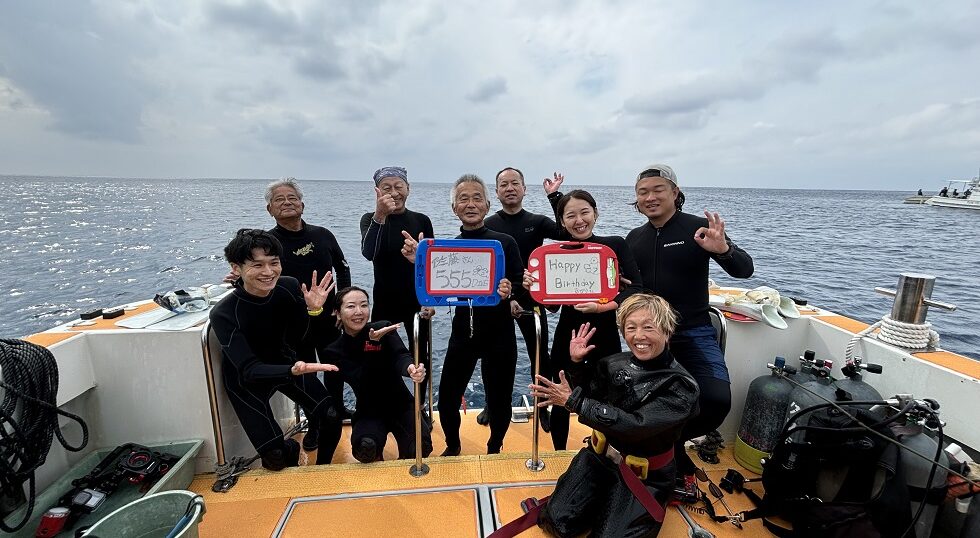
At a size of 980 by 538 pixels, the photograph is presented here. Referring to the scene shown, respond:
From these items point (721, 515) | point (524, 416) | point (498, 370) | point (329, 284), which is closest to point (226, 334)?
point (329, 284)

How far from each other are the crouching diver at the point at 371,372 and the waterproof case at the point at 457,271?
0.52m

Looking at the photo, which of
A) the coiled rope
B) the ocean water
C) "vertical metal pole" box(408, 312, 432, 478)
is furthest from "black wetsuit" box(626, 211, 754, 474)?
the ocean water

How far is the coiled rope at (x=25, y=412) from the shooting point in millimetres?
1942

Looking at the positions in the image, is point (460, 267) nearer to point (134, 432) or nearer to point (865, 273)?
point (134, 432)

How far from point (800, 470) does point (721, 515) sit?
0.50 m

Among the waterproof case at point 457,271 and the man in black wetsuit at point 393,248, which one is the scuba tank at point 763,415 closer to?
the waterproof case at point 457,271

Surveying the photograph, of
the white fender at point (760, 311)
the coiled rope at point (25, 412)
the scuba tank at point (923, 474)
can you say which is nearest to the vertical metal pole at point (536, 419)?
the white fender at point (760, 311)

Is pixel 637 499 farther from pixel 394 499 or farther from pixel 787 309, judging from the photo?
pixel 787 309

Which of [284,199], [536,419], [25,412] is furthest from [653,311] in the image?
[25,412]

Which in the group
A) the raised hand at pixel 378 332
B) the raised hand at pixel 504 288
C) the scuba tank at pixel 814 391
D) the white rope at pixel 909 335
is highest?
the raised hand at pixel 504 288

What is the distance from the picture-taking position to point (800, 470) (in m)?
2.26

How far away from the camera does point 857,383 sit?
2479mm

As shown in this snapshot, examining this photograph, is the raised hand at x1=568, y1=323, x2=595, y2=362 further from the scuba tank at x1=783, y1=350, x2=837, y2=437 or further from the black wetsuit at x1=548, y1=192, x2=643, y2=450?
the scuba tank at x1=783, y1=350, x2=837, y2=437

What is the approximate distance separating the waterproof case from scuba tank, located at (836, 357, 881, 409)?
2.13 m
